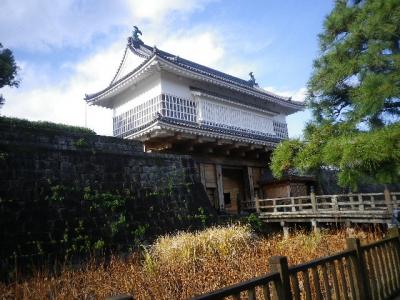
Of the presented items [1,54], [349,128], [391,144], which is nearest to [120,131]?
[1,54]

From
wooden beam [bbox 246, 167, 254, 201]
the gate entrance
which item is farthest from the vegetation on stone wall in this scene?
wooden beam [bbox 246, 167, 254, 201]

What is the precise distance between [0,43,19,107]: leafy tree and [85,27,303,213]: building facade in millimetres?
4863

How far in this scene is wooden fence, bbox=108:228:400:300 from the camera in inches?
118

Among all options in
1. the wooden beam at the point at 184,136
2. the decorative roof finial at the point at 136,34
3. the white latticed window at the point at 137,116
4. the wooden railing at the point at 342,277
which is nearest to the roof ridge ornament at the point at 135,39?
the decorative roof finial at the point at 136,34

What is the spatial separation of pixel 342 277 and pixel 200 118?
13010mm

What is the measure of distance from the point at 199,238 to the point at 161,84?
8.96 metres

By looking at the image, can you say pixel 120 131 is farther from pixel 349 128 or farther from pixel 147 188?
pixel 349 128

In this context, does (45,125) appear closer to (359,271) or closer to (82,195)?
(82,195)

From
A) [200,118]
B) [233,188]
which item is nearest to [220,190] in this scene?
[233,188]

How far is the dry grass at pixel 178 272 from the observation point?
5.98 metres

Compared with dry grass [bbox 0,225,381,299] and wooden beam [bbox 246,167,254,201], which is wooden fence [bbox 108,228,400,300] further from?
wooden beam [bbox 246,167,254,201]

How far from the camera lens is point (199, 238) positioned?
30.3ft

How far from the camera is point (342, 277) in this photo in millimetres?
4262

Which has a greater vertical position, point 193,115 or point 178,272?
point 193,115
